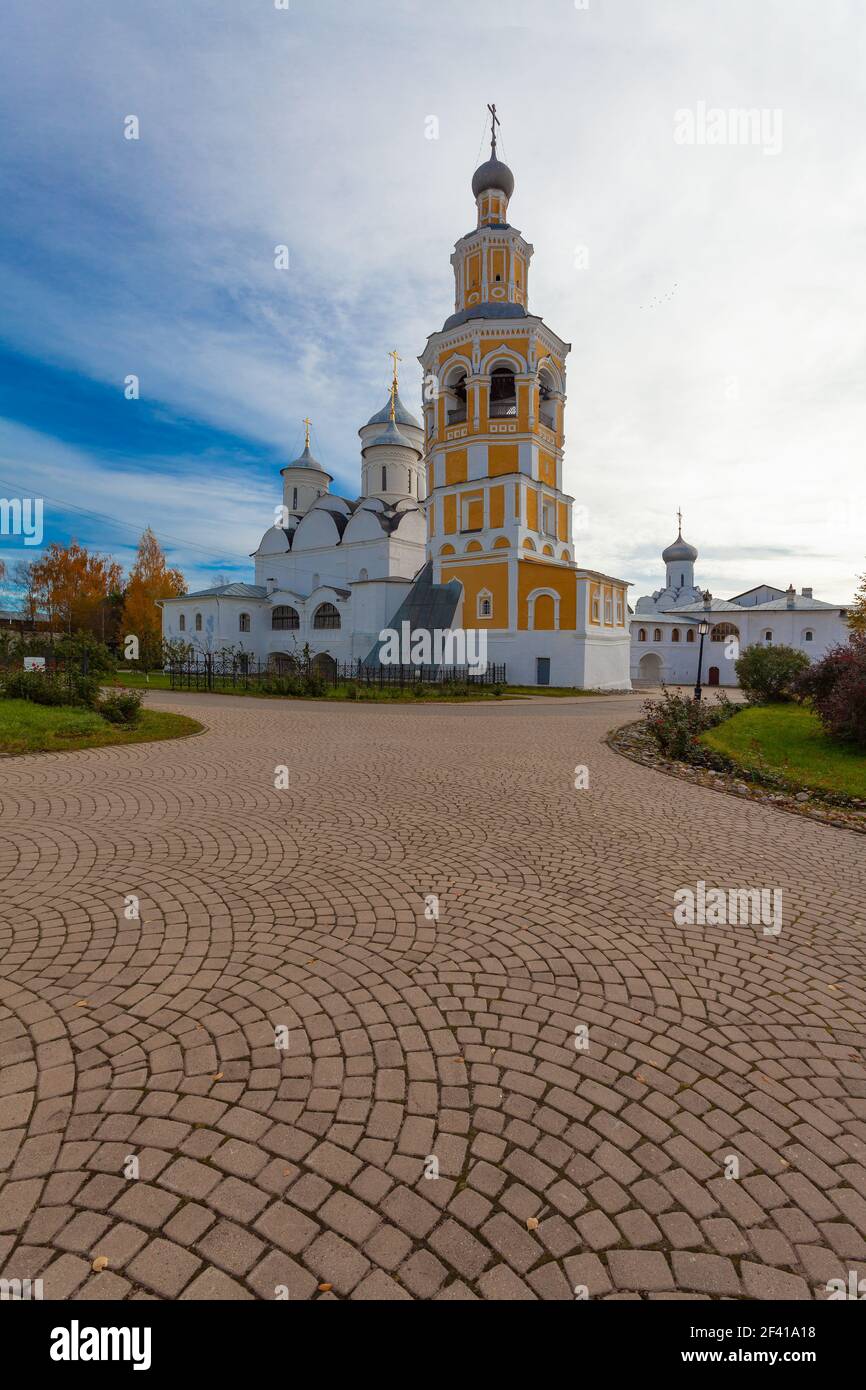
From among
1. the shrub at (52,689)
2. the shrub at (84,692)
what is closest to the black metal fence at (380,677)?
the shrub at (52,689)

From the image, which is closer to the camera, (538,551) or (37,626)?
(538,551)

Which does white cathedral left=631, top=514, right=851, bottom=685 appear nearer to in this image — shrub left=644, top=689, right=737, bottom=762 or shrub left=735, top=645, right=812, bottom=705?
shrub left=735, top=645, right=812, bottom=705

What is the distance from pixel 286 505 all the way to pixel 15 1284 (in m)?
51.1

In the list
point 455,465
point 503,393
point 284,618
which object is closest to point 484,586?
point 455,465

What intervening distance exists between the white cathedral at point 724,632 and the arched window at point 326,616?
2572 centimetres

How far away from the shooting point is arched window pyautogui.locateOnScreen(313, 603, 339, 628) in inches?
1505

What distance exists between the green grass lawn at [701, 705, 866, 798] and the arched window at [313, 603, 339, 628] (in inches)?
1099

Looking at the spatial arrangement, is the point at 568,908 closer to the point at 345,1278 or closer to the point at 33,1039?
the point at 345,1278

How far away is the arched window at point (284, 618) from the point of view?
40.9 meters

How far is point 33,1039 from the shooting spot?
2605 millimetres

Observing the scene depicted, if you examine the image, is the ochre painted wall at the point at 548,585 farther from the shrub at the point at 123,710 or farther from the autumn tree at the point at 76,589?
the autumn tree at the point at 76,589

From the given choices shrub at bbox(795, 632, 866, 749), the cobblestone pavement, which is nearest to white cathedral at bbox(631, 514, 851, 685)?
shrub at bbox(795, 632, 866, 749)
